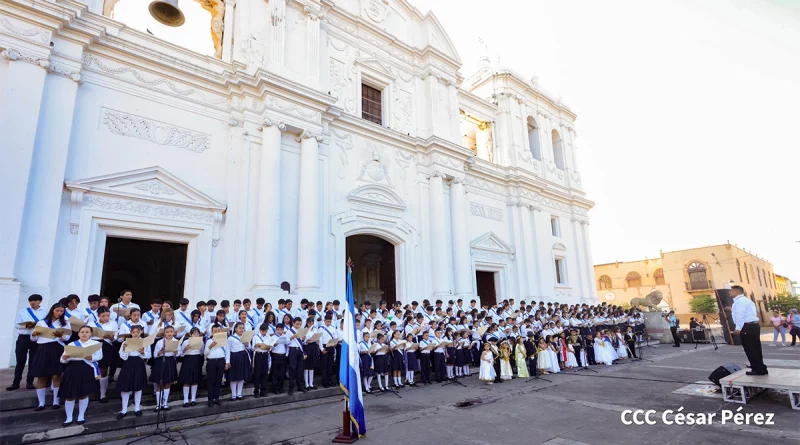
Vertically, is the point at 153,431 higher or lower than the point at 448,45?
lower

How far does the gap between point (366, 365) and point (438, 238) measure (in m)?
7.84

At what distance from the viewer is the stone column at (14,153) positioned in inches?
315

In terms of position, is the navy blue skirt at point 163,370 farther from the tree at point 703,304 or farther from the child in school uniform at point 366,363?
the tree at point 703,304

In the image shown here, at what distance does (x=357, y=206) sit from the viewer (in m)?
14.5

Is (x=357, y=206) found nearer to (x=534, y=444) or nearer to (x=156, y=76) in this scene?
(x=156, y=76)

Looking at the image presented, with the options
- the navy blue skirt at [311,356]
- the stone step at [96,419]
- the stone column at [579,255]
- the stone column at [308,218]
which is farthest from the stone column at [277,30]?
the stone column at [579,255]

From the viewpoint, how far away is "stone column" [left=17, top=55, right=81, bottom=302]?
8742 mm

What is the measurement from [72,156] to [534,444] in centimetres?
1149

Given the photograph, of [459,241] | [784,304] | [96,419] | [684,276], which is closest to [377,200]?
[459,241]

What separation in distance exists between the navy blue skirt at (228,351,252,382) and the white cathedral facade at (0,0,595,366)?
3533 millimetres

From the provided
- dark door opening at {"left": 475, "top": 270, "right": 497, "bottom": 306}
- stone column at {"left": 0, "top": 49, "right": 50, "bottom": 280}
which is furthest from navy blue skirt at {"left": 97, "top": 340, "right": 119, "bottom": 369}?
dark door opening at {"left": 475, "top": 270, "right": 497, "bottom": 306}

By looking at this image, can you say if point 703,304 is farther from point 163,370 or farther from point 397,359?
point 163,370

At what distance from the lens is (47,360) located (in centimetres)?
616

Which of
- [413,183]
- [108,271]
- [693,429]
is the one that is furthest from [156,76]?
[693,429]
